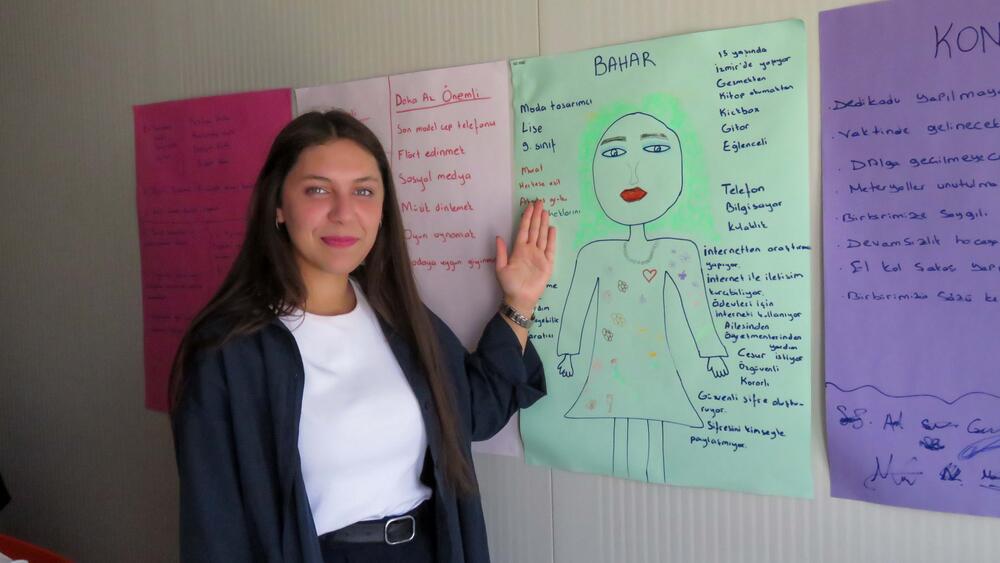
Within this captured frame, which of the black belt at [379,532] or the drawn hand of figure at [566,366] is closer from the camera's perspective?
the black belt at [379,532]

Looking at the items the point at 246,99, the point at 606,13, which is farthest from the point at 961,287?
the point at 246,99

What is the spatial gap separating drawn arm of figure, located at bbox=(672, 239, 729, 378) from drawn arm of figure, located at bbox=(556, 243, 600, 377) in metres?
0.17

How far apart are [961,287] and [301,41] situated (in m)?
1.50

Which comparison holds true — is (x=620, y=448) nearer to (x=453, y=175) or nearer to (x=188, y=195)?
(x=453, y=175)

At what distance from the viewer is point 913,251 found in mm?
1084

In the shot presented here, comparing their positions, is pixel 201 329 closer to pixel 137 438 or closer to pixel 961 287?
pixel 137 438
